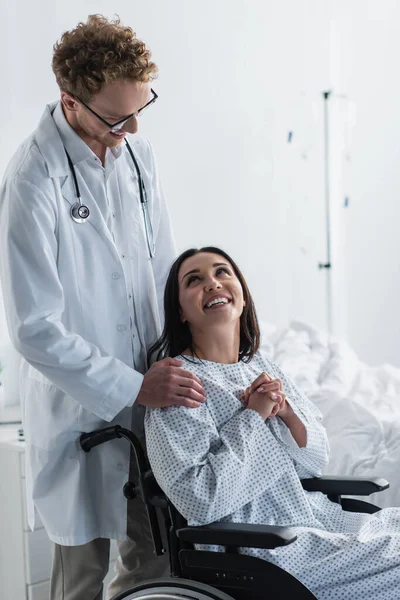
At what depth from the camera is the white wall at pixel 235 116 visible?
3074 millimetres

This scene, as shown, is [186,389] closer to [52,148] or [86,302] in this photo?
[86,302]

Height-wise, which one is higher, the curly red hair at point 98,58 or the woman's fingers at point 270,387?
the curly red hair at point 98,58

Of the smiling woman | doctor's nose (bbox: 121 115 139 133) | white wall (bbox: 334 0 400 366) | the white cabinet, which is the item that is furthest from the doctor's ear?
white wall (bbox: 334 0 400 366)

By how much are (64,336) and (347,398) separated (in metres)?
1.20

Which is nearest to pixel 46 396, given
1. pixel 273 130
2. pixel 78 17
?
pixel 78 17

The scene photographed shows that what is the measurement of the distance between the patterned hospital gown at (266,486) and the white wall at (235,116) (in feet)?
5.18

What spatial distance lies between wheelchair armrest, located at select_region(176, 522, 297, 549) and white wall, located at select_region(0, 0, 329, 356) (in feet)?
5.96

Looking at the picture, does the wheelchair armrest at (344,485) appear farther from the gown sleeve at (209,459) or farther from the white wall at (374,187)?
the white wall at (374,187)

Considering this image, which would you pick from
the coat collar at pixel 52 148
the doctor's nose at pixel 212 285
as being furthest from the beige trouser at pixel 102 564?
the coat collar at pixel 52 148

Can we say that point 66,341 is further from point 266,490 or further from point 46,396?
point 266,490

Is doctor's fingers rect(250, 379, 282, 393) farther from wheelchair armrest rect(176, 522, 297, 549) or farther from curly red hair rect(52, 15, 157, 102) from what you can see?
curly red hair rect(52, 15, 157, 102)

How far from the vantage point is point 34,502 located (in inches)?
69.1

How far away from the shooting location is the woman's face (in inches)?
71.4

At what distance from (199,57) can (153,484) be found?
2584mm
